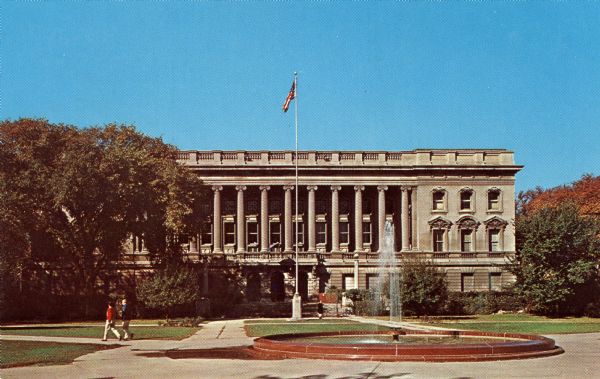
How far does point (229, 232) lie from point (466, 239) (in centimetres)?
2724

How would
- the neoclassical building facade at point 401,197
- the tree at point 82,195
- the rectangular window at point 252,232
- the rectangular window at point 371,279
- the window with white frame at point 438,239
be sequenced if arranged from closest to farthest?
the tree at point 82,195 → the rectangular window at point 371,279 → the neoclassical building facade at point 401,197 → the window with white frame at point 438,239 → the rectangular window at point 252,232

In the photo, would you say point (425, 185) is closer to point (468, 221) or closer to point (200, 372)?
point (468, 221)

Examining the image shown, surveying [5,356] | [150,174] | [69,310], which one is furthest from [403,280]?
[5,356]

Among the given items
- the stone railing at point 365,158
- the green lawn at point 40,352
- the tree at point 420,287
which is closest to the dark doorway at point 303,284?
the stone railing at point 365,158

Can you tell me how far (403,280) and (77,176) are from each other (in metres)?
25.3

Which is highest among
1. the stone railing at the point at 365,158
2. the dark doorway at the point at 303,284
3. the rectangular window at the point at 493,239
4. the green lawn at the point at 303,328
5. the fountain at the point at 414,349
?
the stone railing at the point at 365,158

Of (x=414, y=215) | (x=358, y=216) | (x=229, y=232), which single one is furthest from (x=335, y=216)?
(x=229, y=232)

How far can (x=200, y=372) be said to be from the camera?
24.8 m

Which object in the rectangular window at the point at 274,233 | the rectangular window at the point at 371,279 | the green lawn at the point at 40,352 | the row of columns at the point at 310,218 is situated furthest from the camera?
the rectangular window at the point at 274,233

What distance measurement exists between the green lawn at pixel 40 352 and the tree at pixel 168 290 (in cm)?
2521

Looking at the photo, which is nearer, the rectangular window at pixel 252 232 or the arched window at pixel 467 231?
the arched window at pixel 467 231

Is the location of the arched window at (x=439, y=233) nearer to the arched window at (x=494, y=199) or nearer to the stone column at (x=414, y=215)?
the stone column at (x=414, y=215)

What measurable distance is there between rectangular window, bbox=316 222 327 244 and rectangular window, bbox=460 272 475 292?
16.4 m

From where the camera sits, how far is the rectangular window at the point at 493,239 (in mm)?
94312
